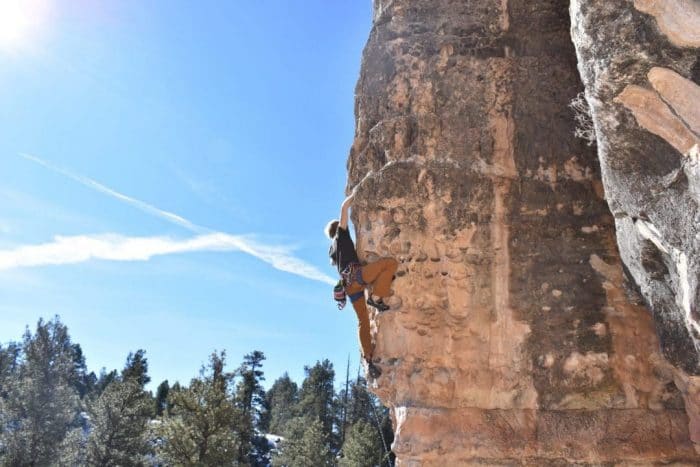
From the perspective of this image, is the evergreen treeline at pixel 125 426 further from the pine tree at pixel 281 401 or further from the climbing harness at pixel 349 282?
the pine tree at pixel 281 401

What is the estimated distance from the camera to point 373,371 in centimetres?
526

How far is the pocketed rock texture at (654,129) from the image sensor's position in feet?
10.1

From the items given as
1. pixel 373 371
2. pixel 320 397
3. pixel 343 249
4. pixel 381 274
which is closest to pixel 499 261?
pixel 381 274

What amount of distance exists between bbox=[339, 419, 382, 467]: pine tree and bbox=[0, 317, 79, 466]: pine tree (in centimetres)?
1152

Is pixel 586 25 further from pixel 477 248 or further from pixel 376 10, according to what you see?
pixel 376 10

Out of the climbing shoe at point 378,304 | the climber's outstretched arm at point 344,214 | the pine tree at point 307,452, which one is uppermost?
the climber's outstretched arm at point 344,214

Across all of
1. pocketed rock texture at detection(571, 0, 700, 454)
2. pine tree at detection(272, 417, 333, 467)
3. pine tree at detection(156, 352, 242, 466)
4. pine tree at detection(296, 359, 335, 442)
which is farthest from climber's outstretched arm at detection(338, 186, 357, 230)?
pine tree at detection(296, 359, 335, 442)

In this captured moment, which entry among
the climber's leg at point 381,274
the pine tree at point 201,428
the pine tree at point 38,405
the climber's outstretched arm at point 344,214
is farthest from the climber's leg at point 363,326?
the pine tree at point 38,405

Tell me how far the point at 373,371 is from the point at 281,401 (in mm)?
53724

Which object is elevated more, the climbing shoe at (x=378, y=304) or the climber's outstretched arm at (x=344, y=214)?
the climber's outstretched arm at (x=344, y=214)

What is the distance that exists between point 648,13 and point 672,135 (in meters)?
0.69

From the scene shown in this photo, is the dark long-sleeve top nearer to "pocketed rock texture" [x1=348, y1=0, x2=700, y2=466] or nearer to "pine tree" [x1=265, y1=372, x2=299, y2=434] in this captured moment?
"pocketed rock texture" [x1=348, y1=0, x2=700, y2=466]

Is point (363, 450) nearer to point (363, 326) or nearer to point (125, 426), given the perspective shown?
point (125, 426)

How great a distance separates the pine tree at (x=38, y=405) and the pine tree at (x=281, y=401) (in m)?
27.4
